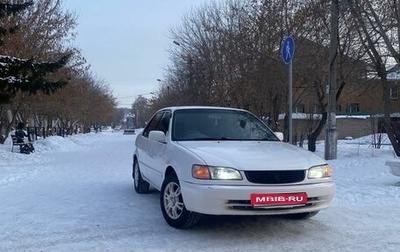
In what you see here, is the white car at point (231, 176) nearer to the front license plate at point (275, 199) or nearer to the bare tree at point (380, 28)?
the front license plate at point (275, 199)

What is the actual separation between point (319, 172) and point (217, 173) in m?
1.29

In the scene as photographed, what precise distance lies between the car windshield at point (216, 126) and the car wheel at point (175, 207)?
0.78 meters

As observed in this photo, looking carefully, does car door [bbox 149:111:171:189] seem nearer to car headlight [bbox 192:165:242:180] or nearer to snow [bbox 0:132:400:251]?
snow [bbox 0:132:400:251]

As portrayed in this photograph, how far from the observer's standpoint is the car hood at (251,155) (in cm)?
547

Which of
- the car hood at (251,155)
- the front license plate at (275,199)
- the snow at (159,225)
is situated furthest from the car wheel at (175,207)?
the front license plate at (275,199)

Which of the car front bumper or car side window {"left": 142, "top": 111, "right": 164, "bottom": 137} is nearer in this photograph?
the car front bumper

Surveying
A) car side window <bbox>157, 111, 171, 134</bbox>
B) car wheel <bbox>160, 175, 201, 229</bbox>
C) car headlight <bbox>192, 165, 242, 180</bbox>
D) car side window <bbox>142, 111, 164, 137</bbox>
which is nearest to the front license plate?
car headlight <bbox>192, 165, 242, 180</bbox>

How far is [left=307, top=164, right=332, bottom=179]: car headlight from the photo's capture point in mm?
5676

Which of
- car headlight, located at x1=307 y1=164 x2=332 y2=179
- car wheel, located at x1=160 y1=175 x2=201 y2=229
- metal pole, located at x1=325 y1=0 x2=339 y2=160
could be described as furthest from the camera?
metal pole, located at x1=325 y1=0 x2=339 y2=160

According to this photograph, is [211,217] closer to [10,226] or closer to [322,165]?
[322,165]

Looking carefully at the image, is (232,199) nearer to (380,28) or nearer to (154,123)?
(154,123)

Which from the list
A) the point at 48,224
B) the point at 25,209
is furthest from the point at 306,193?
the point at 25,209

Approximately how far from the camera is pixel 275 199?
17.6 feet

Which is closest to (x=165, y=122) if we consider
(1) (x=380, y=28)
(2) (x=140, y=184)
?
(2) (x=140, y=184)
